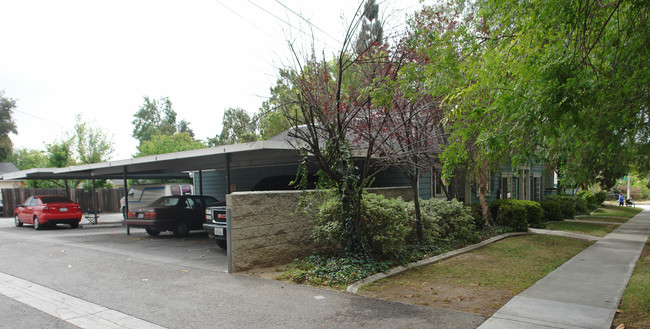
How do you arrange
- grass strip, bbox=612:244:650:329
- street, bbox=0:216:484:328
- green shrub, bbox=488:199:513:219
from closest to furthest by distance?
1. grass strip, bbox=612:244:650:329
2. street, bbox=0:216:484:328
3. green shrub, bbox=488:199:513:219

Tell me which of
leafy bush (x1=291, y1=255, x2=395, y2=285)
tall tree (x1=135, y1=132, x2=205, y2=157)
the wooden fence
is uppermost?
tall tree (x1=135, y1=132, x2=205, y2=157)

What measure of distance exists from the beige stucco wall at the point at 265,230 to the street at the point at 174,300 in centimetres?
58

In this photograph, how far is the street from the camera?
4.98 m

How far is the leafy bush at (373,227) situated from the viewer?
305 inches

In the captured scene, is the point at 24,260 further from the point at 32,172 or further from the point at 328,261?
the point at 32,172

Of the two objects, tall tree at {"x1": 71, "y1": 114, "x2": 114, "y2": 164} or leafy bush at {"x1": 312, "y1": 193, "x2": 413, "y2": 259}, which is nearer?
leafy bush at {"x1": 312, "y1": 193, "x2": 413, "y2": 259}

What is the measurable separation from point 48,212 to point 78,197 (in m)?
14.8

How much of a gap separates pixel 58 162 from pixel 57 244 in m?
22.7

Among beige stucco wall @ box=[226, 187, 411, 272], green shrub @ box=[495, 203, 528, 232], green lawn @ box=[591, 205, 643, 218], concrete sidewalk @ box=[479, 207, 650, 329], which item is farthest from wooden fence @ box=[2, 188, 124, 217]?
green lawn @ box=[591, 205, 643, 218]

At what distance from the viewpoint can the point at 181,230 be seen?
45.9 ft

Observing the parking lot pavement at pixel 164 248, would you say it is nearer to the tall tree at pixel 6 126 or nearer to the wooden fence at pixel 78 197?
the wooden fence at pixel 78 197

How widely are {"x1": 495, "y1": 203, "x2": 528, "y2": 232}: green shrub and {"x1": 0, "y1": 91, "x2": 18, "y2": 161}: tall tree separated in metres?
57.1

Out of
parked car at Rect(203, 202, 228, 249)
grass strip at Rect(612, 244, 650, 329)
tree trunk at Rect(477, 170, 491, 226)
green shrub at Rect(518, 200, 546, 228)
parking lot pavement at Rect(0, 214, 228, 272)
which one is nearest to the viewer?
grass strip at Rect(612, 244, 650, 329)

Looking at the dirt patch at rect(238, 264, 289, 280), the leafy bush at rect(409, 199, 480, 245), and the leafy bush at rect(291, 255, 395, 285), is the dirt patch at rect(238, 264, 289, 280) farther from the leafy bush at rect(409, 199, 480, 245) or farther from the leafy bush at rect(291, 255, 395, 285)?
the leafy bush at rect(409, 199, 480, 245)
